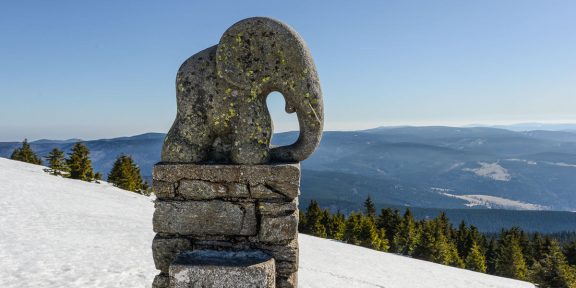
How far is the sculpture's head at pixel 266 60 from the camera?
532cm

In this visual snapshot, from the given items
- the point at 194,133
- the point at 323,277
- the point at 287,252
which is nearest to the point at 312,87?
the point at 194,133

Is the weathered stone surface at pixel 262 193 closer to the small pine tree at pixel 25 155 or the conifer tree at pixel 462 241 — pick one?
the conifer tree at pixel 462 241

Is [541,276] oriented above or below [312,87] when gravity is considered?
below

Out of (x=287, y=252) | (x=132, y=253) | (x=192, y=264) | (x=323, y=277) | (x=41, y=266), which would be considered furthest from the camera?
(x=323, y=277)

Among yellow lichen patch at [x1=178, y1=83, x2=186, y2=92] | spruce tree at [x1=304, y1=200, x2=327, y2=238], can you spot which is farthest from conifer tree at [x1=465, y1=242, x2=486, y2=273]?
yellow lichen patch at [x1=178, y1=83, x2=186, y2=92]

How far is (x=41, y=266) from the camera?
13.6m

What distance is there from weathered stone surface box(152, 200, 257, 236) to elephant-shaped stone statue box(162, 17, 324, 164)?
2.01 feet

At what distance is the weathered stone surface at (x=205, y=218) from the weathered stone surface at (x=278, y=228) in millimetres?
141

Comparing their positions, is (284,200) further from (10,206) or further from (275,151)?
(10,206)

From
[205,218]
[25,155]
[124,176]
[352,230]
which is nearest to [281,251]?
[205,218]

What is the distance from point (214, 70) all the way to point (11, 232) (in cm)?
1769

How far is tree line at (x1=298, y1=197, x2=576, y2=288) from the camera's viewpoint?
4753cm

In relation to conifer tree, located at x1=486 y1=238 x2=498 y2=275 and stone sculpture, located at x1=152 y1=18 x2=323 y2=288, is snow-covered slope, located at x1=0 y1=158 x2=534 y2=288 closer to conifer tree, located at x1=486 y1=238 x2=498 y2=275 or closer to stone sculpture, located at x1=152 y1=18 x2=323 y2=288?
stone sculpture, located at x1=152 y1=18 x2=323 y2=288

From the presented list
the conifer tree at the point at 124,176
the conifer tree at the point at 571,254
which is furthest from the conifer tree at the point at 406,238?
the conifer tree at the point at 124,176
